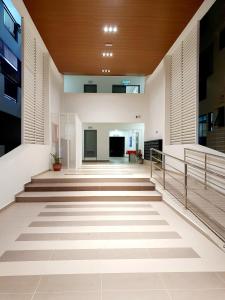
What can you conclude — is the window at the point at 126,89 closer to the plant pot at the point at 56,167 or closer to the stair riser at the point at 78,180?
the plant pot at the point at 56,167

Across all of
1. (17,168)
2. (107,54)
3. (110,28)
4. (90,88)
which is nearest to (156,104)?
(107,54)

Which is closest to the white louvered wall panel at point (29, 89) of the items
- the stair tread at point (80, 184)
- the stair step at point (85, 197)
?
the stair tread at point (80, 184)

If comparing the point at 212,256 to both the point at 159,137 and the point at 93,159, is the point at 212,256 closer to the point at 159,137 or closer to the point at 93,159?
the point at 159,137

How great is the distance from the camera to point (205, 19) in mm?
Result: 6559

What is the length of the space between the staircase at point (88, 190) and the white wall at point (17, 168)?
0.83 feet

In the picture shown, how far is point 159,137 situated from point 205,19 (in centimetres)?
483

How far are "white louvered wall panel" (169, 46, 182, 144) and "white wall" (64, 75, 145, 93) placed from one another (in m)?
4.26

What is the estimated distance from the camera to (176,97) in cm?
859

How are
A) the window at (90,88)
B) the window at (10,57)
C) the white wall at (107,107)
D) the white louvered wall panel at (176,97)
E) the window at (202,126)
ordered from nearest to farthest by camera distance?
1. the window at (202,126)
2. the white louvered wall panel at (176,97)
3. the window at (10,57)
4. the white wall at (107,107)
5. the window at (90,88)

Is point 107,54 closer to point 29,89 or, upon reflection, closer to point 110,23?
point 110,23

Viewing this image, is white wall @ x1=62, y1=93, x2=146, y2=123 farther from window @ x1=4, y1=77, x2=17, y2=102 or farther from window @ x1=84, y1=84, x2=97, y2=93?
window @ x1=4, y1=77, x2=17, y2=102

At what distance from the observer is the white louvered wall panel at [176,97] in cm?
825

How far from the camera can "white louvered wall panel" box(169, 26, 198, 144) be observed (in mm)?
7039

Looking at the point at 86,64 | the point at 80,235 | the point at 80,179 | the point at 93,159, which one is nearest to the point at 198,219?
the point at 80,235
